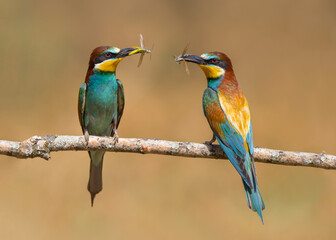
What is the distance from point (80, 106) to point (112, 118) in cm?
15

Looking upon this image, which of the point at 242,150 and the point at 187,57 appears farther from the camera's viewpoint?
the point at 187,57

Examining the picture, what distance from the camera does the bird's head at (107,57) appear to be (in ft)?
5.94

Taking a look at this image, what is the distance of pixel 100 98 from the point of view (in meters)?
1.95

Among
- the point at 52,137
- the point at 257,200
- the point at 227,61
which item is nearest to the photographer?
the point at 257,200

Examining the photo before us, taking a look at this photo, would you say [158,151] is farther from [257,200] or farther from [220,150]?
[257,200]

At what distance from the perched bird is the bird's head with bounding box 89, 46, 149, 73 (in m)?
0.22

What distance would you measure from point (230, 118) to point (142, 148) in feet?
1.06

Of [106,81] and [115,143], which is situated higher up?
[106,81]

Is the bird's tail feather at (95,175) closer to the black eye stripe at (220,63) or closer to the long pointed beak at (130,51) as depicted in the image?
the long pointed beak at (130,51)

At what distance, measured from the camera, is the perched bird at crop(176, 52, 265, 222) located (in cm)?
159

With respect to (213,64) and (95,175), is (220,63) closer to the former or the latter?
(213,64)

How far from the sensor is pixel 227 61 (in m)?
1.81

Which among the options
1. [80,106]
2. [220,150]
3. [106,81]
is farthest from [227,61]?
[80,106]

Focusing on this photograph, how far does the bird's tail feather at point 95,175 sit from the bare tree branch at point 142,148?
41cm
